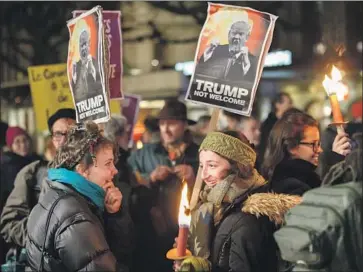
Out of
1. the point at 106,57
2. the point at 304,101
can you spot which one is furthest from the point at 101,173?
the point at 304,101

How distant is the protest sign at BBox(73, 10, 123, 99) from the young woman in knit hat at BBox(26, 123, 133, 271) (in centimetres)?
184

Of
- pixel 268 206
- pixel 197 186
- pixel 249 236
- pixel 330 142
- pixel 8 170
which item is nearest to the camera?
pixel 249 236

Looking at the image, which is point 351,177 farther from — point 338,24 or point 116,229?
point 338,24

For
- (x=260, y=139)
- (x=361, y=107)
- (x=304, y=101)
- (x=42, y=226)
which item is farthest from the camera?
(x=304, y=101)

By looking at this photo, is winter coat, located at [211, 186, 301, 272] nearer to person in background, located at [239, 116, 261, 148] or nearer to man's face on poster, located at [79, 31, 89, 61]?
man's face on poster, located at [79, 31, 89, 61]

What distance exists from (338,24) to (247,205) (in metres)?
6.82

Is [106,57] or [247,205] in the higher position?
[106,57]

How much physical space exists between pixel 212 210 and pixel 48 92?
3826mm

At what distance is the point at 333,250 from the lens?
7.84ft

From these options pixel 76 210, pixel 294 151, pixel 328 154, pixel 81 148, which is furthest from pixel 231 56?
pixel 76 210

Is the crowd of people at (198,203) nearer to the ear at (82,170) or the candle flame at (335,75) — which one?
the ear at (82,170)

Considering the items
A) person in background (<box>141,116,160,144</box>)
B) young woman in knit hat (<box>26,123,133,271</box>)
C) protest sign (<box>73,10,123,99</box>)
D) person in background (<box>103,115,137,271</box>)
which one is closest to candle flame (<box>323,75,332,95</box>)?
young woman in knit hat (<box>26,123,133,271</box>)

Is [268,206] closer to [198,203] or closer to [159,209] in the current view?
[198,203]

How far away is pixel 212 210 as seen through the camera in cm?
367
